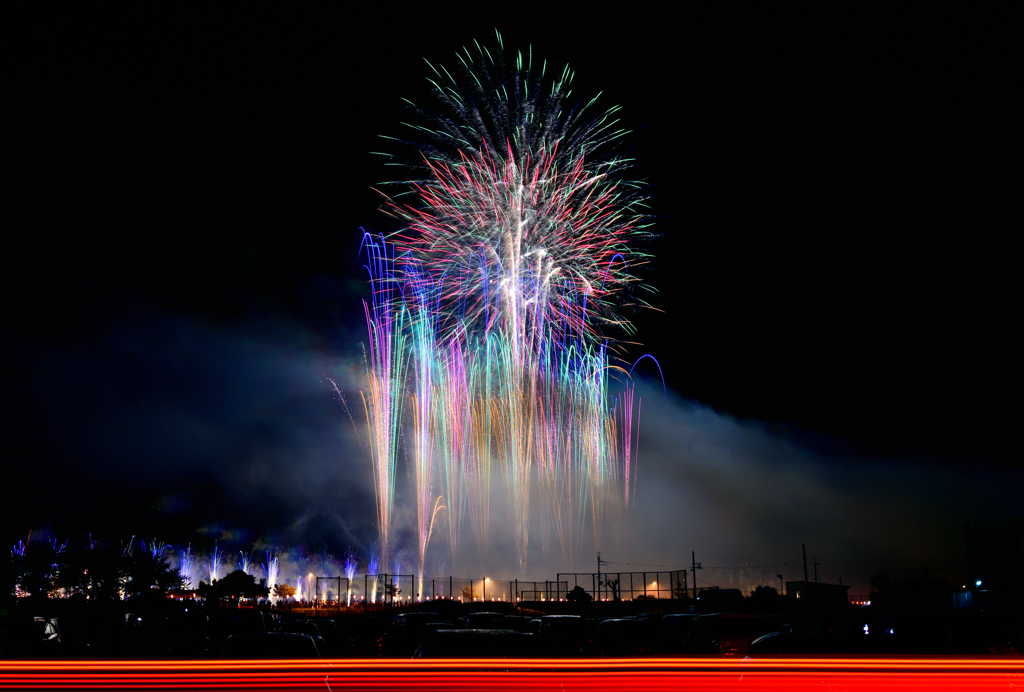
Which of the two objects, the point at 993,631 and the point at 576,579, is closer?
the point at 993,631

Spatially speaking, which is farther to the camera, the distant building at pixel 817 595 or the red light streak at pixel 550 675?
the distant building at pixel 817 595

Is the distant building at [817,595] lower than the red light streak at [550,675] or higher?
lower

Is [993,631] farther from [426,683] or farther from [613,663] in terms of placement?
[426,683]

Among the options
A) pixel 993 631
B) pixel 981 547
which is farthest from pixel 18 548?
pixel 981 547

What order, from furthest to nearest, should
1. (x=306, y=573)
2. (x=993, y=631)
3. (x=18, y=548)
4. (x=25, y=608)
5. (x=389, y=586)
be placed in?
(x=306, y=573)
(x=18, y=548)
(x=389, y=586)
(x=25, y=608)
(x=993, y=631)

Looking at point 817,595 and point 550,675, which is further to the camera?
point 817,595

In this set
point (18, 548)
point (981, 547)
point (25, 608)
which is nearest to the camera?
point (25, 608)

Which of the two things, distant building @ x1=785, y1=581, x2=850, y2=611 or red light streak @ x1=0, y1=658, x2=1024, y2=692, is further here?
distant building @ x1=785, y1=581, x2=850, y2=611

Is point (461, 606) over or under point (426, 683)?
under
